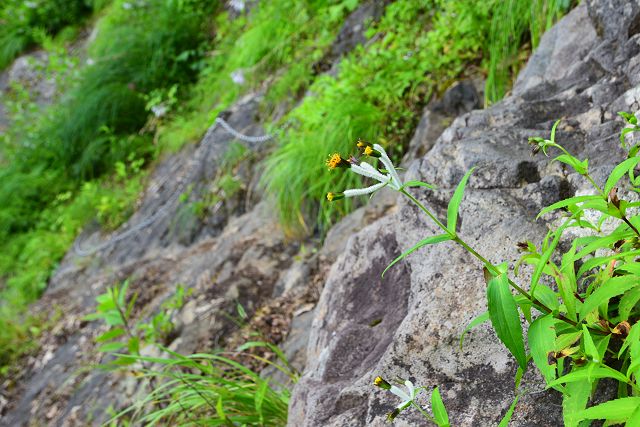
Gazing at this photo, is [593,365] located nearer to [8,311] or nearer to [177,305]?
[177,305]

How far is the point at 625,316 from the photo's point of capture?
1.01m

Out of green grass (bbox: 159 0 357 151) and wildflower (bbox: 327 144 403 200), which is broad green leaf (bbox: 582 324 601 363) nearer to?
wildflower (bbox: 327 144 403 200)

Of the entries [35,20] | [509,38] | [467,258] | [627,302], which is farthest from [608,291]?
[35,20]

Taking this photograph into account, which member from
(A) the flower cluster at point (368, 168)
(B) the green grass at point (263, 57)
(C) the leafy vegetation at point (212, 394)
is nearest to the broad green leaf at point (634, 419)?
(A) the flower cluster at point (368, 168)

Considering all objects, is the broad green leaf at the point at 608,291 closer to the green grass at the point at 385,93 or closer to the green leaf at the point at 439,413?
the green leaf at the point at 439,413

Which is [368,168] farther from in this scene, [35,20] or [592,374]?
[35,20]

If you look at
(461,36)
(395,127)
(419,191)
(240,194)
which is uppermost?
(419,191)

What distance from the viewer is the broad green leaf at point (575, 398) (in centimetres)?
94

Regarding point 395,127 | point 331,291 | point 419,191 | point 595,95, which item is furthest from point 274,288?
point 595,95

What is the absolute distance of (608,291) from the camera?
971mm

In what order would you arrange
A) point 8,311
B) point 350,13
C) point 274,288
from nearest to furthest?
point 274,288 → point 350,13 → point 8,311

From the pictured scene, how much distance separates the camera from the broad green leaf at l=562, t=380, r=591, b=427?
0.94 metres

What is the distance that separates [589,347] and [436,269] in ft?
1.71

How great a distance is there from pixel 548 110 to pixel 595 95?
0.45ft
